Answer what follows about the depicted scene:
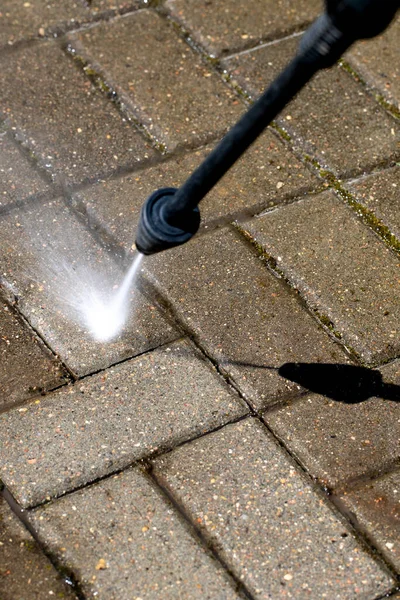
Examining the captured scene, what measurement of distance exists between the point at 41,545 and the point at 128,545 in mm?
224

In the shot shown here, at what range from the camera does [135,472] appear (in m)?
2.54

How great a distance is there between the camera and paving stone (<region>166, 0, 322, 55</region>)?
3.97m

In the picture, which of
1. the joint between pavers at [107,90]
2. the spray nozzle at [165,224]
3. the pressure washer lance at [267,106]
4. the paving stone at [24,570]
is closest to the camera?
the pressure washer lance at [267,106]

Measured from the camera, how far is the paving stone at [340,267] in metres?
2.97

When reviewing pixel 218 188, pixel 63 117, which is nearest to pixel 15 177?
pixel 63 117

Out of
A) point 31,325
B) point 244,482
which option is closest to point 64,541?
point 244,482

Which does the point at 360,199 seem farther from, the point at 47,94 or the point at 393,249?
the point at 47,94

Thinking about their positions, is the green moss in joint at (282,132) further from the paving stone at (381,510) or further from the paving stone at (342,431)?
the paving stone at (381,510)

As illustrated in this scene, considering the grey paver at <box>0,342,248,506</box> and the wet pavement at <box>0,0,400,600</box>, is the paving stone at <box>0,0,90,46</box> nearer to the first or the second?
the wet pavement at <box>0,0,400,600</box>

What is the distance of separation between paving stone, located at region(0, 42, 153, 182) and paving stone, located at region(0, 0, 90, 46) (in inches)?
4.1

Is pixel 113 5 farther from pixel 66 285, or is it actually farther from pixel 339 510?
pixel 339 510

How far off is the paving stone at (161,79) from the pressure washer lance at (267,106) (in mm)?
1364

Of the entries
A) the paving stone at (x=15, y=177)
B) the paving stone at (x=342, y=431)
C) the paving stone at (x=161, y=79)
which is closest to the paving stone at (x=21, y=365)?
the paving stone at (x=15, y=177)

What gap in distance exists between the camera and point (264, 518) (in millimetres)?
2465
